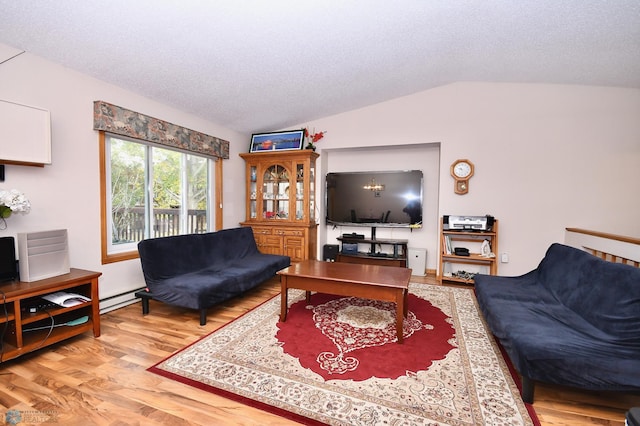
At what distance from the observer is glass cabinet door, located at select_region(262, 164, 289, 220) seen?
15.5 ft

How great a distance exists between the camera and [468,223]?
3.83 m

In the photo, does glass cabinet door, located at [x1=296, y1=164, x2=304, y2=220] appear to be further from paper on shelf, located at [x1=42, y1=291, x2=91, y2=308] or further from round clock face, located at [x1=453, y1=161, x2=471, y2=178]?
paper on shelf, located at [x1=42, y1=291, x2=91, y2=308]

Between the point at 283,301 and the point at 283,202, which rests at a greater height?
the point at 283,202

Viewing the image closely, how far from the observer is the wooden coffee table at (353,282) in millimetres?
2295

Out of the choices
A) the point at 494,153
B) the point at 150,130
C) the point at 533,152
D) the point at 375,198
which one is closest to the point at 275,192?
the point at 375,198

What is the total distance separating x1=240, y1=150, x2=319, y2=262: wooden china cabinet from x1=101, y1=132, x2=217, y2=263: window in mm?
775

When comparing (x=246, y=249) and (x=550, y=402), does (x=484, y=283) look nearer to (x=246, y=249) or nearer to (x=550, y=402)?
(x=550, y=402)

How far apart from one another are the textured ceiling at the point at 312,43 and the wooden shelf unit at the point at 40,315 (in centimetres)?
178

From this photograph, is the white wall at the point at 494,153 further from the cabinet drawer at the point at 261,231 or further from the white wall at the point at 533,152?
the cabinet drawer at the point at 261,231

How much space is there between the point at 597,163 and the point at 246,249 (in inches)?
183

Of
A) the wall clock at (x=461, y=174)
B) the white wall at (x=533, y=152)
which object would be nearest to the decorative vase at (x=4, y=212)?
the white wall at (x=533, y=152)

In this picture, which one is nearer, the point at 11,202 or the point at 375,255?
the point at 11,202

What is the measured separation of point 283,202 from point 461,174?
2.71 m

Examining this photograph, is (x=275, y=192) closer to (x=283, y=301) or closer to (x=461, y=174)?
(x=283, y=301)
